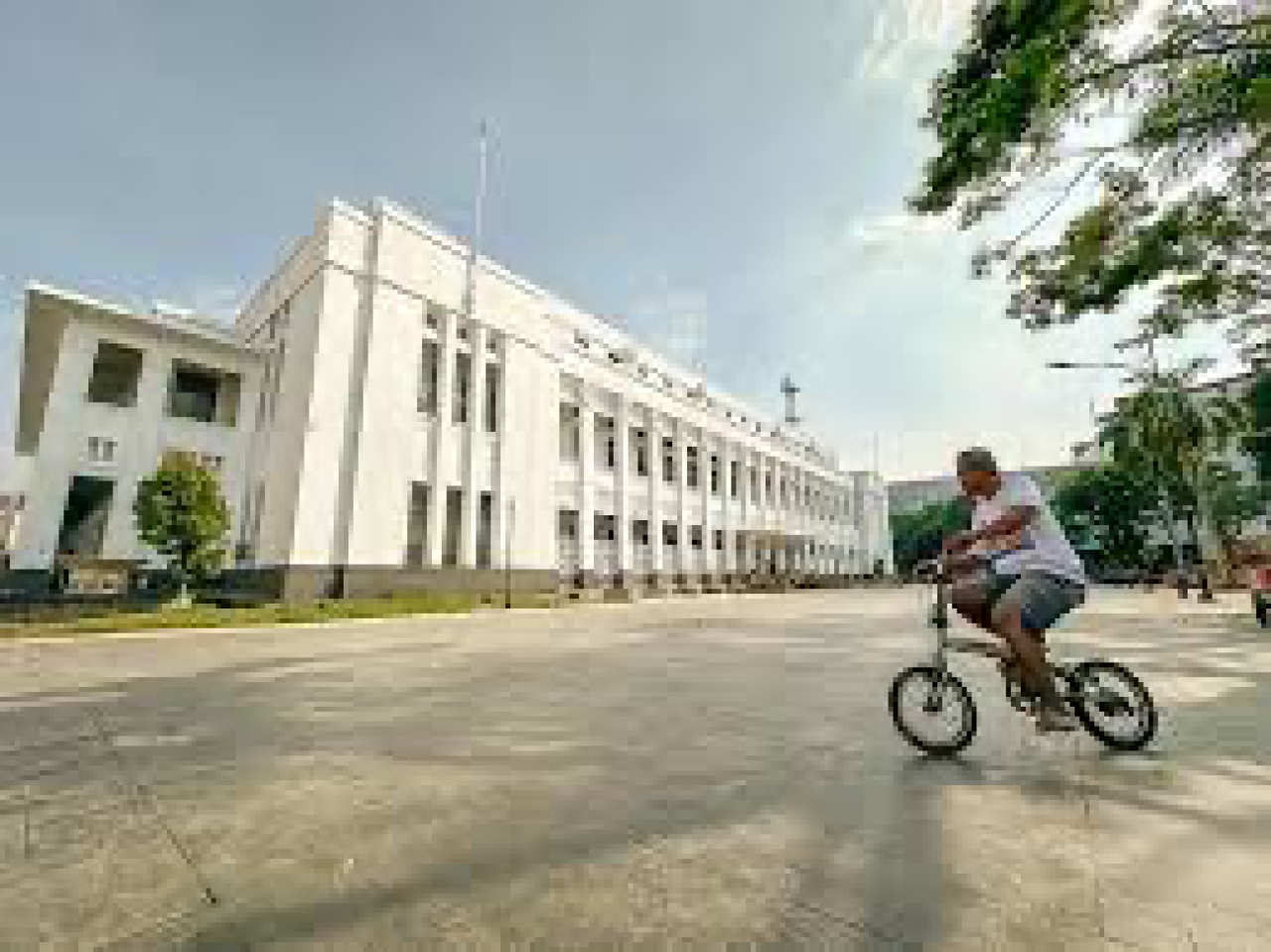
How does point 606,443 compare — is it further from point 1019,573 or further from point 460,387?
point 1019,573

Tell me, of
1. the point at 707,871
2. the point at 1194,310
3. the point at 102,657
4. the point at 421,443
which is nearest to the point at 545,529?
the point at 421,443

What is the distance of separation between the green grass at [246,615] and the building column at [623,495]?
48.9 feet

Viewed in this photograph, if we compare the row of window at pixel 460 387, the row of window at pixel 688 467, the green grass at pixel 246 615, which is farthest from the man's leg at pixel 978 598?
the row of window at pixel 688 467

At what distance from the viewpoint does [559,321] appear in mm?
36719

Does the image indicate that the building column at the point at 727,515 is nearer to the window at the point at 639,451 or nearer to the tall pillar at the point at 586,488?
the window at the point at 639,451

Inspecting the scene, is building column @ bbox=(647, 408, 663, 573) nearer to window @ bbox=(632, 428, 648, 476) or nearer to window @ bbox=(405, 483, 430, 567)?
window @ bbox=(632, 428, 648, 476)

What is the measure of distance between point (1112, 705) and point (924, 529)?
96.7 m

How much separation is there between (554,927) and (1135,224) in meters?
10.8

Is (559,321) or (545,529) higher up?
(559,321)

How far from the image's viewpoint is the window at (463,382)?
1099 inches

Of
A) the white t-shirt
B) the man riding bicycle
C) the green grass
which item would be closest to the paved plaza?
the man riding bicycle

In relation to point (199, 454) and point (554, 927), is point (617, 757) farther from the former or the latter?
point (199, 454)

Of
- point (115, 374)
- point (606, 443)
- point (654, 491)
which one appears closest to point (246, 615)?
point (115, 374)

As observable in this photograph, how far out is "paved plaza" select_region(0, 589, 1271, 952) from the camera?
6.42ft
